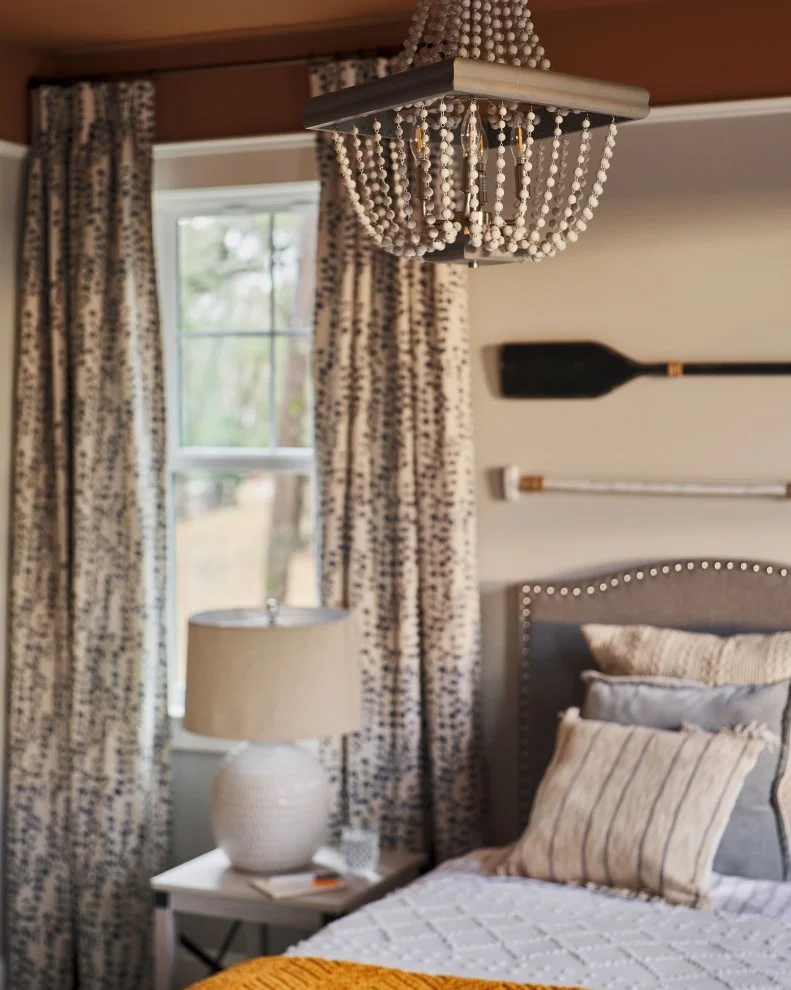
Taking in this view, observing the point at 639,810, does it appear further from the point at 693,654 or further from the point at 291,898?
the point at 291,898

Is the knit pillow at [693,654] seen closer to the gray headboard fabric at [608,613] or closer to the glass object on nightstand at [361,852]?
the gray headboard fabric at [608,613]

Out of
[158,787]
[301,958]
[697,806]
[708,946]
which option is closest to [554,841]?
[697,806]

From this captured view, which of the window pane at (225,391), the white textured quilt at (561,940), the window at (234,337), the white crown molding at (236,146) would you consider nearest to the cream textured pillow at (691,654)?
the white textured quilt at (561,940)

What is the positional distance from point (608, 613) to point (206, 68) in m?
2.00

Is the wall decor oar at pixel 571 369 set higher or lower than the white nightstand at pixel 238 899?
higher

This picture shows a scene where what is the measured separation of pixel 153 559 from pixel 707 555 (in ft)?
5.39

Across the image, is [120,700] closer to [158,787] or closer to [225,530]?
[158,787]

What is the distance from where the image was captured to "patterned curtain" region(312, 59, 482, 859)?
370 cm

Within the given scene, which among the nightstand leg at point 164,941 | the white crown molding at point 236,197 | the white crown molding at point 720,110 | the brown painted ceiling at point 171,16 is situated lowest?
the nightstand leg at point 164,941

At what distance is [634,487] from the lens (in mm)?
3588

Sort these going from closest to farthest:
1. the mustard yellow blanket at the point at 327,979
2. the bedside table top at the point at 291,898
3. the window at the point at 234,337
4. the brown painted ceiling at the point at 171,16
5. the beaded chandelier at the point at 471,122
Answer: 1. the beaded chandelier at the point at 471,122
2. the mustard yellow blanket at the point at 327,979
3. the bedside table top at the point at 291,898
4. the brown painted ceiling at the point at 171,16
5. the window at the point at 234,337

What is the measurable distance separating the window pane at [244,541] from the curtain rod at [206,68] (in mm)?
1305

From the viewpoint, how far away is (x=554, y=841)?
306 centimetres

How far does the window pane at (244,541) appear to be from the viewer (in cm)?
462
